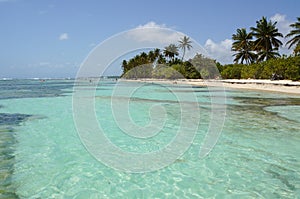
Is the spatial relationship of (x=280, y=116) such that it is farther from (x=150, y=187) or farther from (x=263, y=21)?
(x=263, y=21)

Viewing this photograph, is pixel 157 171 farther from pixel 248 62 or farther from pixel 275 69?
pixel 248 62

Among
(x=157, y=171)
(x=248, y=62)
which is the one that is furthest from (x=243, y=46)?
(x=157, y=171)

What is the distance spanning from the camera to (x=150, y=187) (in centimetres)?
424

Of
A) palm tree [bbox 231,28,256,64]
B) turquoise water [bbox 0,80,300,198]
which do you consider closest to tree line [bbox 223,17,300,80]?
palm tree [bbox 231,28,256,64]

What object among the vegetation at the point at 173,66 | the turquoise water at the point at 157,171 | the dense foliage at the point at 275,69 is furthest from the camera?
the vegetation at the point at 173,66

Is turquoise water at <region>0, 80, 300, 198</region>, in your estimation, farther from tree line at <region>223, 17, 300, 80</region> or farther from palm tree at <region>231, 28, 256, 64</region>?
palm tree at <region>231, 28, 256, 64</region>

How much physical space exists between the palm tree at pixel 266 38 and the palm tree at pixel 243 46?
416cm

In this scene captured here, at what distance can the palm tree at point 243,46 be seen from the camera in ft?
156

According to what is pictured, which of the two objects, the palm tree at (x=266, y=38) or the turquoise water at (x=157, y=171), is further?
the palm tree at (x=266, y=38)

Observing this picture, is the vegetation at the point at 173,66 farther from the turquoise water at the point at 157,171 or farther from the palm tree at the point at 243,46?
the turquoise water at the point at 157,171

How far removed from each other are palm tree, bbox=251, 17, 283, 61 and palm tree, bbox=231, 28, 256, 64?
4.16 metres

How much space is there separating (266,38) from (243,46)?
275 inches

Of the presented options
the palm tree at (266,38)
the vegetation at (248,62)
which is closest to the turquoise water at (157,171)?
the vegetation at (248,62)

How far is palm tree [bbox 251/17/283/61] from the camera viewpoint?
4100cm
